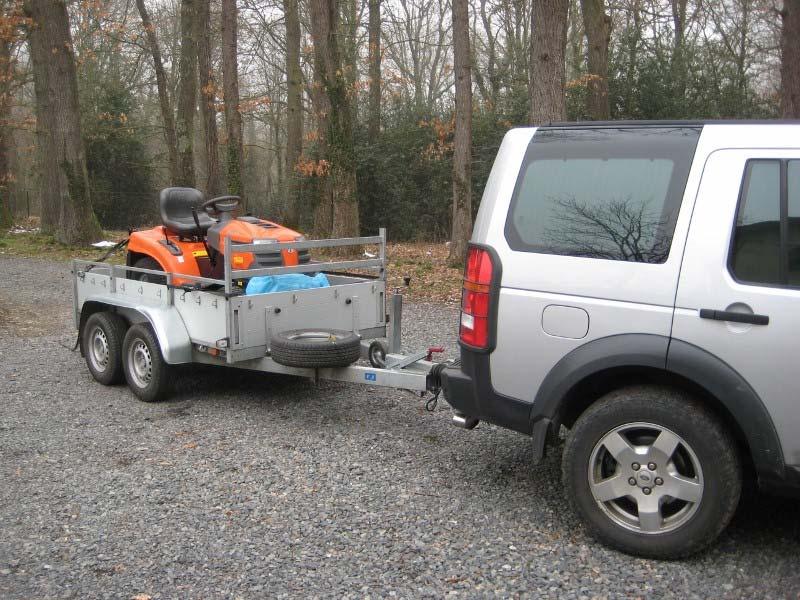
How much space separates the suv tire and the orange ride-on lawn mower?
3.40 m

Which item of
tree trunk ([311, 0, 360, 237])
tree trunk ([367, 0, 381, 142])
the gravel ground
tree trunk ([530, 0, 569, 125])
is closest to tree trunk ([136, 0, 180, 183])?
tree trunk ([367, 0, 381, 142])

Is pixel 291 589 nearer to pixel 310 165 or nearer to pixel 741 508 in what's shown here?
pixel 741 508

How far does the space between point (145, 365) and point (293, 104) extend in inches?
680

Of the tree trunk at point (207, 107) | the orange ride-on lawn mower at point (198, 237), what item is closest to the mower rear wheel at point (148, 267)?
the orange ride-on lawn mower at point (198, 237)

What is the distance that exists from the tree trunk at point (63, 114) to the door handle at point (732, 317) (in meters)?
16.7

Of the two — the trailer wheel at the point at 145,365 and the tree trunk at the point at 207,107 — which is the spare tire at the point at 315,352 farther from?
the tree trunk at the point at 207,107

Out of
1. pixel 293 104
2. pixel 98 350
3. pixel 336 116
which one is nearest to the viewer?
pixel 98 350

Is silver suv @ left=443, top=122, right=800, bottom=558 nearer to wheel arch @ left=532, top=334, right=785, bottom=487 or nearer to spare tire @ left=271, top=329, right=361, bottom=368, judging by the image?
wheel arch @ left=532, top=334, right=785, bottom=487

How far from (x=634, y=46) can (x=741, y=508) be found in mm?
16720

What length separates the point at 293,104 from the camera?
875 inches

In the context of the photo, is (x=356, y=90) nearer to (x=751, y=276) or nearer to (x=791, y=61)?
(x=791, y=61)

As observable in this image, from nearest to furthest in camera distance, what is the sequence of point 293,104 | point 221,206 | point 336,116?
point 221,206 < point 336,116 < point 293,104

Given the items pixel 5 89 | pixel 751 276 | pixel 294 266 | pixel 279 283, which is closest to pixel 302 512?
pixel 279 283

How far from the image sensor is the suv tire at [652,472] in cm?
337
